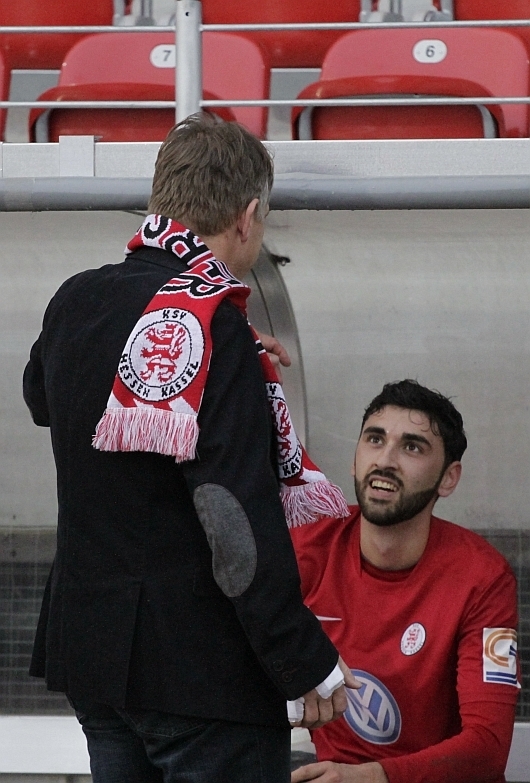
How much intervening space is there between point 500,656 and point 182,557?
32.6 inches

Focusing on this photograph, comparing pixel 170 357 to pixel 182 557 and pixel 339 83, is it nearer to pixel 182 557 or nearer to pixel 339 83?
pixel 182 557

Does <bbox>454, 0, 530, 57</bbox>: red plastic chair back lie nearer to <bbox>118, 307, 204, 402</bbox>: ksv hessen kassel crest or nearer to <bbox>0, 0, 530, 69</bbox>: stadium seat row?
<bbox>0, 0, 530, 69</bbox>: stadium seat row

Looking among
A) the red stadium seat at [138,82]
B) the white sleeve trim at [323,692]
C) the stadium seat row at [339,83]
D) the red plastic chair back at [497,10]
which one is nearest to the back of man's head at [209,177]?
the white sleeve trim at [323,692]

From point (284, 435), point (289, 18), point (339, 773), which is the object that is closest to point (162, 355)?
point (284, 435)

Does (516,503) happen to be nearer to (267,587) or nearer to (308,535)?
(308,535)

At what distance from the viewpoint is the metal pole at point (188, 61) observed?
2182 mm

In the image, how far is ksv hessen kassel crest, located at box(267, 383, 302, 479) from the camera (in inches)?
56.4

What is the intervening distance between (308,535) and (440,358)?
680 millimetres

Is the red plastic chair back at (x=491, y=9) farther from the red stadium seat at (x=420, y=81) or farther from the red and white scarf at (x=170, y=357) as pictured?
the red and white scarf at (x=170, y=357)

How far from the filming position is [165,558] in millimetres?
1343

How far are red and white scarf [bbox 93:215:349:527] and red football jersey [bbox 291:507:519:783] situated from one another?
83 cm

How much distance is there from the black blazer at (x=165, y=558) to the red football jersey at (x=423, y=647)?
694 millimetres

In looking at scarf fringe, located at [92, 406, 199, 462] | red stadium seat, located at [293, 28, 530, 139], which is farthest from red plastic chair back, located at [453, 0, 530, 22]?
scarf fringe, located at [92, 406, 199, 462]

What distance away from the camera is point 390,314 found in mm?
2715
